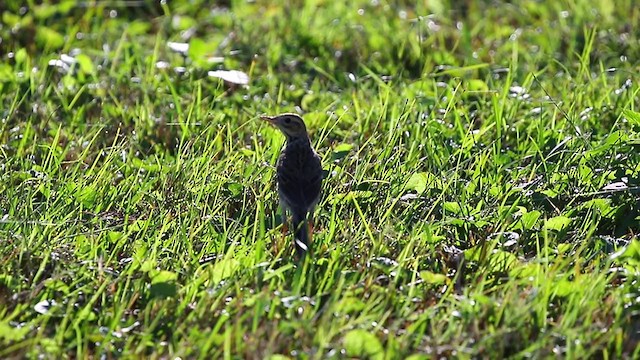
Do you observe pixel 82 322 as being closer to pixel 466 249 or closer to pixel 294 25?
pixel 466 249

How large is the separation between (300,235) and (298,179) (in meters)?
0.37

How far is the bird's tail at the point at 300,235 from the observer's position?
18.1 ft

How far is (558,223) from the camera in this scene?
5945 mm

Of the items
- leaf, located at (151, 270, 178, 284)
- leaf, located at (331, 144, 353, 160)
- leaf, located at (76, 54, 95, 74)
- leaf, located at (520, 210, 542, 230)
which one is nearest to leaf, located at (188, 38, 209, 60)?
leaf, located at (76, 54, 95, 74)

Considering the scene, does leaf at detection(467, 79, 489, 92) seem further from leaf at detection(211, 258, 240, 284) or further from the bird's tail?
leaf at detection(211, 258, 240, 284)

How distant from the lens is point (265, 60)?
8727 mm

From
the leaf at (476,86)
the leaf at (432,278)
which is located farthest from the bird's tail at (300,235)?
the leaf at (476,86)

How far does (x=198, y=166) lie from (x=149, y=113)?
3.85 feet

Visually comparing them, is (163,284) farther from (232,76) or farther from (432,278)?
(232,76)

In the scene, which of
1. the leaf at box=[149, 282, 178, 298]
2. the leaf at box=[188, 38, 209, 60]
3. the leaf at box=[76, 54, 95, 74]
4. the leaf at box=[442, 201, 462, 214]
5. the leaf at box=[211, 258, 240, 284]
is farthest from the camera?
the leaf at box=[188, 38, 209, 60]

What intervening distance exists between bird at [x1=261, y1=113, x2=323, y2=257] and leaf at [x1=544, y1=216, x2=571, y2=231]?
1.18m

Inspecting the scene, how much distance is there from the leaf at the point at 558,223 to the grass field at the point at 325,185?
1 centimetres

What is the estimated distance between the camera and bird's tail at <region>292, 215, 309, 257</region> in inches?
218

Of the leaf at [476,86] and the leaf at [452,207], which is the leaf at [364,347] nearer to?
the leaf at [452,207]
